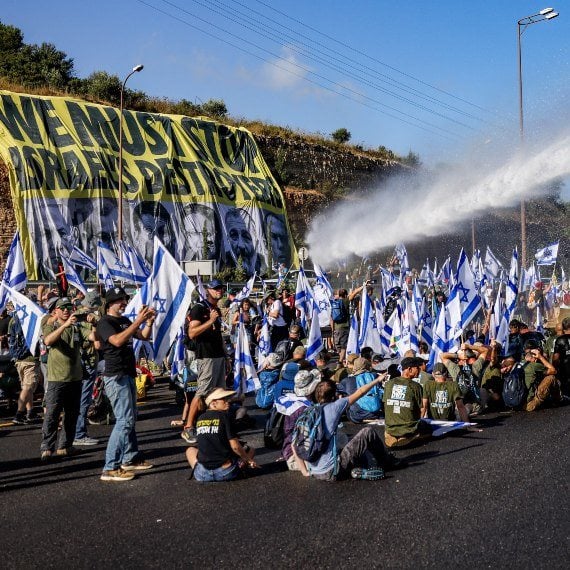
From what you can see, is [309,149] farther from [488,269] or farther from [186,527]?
[186,527]

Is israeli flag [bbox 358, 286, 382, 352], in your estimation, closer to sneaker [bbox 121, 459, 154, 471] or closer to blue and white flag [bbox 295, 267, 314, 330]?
blue and white flag [bbox 295, 267, 314, 330]

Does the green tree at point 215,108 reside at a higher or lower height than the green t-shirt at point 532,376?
higher

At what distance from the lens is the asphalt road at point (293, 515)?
5.18 metres

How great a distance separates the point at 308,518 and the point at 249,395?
24.2 feet

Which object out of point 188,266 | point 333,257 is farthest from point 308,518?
point 333,257

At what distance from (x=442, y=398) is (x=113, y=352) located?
4.33 metres

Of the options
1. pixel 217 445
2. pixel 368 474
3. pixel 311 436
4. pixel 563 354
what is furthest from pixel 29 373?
pixel 563 354

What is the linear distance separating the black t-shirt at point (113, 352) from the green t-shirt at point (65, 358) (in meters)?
0.87

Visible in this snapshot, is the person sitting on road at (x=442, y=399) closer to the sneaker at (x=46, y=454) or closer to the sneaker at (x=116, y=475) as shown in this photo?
the sneaker at (x=116, y=475)

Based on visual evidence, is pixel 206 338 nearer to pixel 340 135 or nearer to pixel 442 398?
pixel 442 398

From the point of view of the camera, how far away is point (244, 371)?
1141 cm

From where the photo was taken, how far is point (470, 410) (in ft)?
35.0

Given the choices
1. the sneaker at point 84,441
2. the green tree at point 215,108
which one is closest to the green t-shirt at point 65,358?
the sneaker at point 84,441

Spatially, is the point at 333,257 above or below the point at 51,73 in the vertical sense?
below
